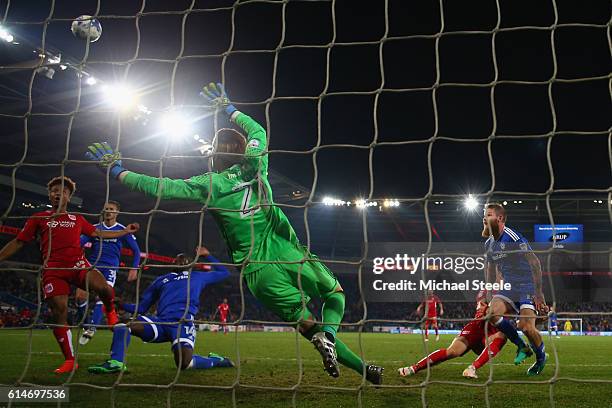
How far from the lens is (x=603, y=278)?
102ft

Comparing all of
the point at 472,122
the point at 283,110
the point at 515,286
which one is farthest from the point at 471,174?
the point at 515,286

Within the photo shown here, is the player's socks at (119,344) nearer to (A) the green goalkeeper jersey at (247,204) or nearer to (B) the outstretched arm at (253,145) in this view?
(A) the green goalkeeper jersey at (247,204)

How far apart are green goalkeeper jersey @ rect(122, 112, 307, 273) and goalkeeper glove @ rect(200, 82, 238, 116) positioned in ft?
0.75

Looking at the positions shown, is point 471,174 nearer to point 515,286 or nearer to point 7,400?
point 515,286

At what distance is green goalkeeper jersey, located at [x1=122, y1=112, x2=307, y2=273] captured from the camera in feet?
14.1

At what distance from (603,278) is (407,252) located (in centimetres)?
1111

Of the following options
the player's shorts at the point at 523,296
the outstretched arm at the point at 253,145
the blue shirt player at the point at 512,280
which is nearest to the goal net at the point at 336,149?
the outstretched arm at the point at 253,145

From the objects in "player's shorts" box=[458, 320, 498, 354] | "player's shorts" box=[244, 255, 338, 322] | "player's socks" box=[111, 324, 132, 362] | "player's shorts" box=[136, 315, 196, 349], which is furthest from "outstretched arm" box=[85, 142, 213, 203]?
"player's shorts" box=[458, 320, 498, 354]

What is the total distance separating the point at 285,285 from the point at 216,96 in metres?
1.56

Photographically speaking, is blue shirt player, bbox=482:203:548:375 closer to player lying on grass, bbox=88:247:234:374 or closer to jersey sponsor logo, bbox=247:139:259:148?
jersey sponsor logo, bbox=247:139:259:148

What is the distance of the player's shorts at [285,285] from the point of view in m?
4.30

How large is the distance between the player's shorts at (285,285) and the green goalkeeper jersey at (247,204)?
76 millimetres

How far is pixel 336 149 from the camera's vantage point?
45.0 feet

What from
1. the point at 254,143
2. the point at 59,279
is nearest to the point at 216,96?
the point at 254,143
